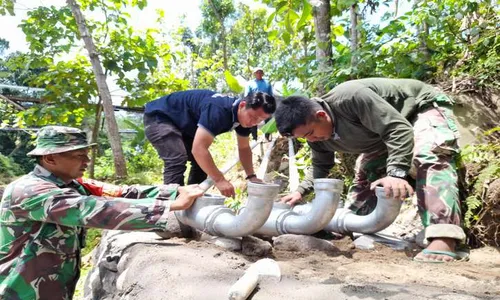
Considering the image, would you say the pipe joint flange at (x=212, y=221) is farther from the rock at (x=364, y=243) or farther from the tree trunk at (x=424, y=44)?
the tree trunk at (x=424, y=44)

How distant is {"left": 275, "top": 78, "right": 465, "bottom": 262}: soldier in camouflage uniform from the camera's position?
2.52m

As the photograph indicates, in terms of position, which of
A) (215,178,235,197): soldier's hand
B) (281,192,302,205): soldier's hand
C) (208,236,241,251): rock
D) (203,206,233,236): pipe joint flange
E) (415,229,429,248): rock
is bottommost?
(415,229,429,248): rock

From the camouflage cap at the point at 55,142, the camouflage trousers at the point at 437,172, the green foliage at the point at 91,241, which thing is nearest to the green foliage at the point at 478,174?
the camouflage trousers at the point at 437,172

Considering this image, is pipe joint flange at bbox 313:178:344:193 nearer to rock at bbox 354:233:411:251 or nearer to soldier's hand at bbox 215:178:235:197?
rock at bbox 354:233:411:251

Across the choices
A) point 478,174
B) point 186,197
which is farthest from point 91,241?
point 478,174

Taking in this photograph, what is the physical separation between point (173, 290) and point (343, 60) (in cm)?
430

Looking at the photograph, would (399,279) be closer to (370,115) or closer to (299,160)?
(370,115)

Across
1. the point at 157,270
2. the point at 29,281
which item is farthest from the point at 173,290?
the point at 29,281

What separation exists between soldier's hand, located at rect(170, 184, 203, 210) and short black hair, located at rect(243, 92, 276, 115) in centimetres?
88

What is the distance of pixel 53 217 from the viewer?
81.3 inches

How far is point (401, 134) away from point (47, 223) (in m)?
2.14

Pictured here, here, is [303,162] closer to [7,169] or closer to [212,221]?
[212,221]

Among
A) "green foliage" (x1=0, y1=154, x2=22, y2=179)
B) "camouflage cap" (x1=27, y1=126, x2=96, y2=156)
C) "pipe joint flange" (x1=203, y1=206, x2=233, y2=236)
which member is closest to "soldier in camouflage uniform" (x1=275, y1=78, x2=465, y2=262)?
"pipe joint flange" (x1=203, y1=206, x2=233, y2=236)

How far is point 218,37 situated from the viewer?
848 inches
